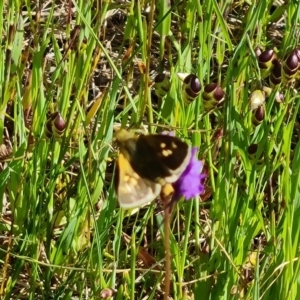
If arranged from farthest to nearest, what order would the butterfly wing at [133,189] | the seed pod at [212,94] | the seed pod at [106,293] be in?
1. the seed pod at [212,94]
2. the seed pod at [106,293]
3. the butterfly wing at [133,189]

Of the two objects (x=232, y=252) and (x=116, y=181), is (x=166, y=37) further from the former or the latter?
(x=116, y=181)

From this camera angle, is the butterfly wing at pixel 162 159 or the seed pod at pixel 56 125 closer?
the butterfly wing at pixel 162 159

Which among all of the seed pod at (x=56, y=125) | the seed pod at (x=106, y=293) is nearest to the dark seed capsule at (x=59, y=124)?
the seed pod at (x=56, y=125)

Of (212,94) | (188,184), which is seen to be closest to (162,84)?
(212,94)

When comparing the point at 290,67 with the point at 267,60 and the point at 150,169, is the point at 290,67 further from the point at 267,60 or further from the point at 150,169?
the point at 150,169

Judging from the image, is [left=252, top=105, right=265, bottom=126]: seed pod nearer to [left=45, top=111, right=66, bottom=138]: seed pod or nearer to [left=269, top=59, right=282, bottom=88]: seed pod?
[left=269, top=59, right=282, bottom=88]: seed pod

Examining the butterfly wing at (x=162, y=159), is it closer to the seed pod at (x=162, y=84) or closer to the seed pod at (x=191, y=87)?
the seed pod at (x=191, y=87)
